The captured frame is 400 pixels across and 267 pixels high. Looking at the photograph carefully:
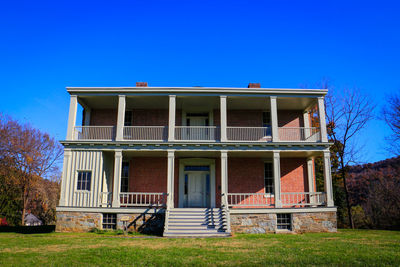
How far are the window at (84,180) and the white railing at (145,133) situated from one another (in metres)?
2.97

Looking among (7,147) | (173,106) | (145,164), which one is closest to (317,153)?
(173,106)

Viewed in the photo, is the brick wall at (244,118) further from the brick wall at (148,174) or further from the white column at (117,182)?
the white column at (117,182)

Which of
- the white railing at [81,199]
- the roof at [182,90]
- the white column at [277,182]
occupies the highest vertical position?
the roof at [182,90]

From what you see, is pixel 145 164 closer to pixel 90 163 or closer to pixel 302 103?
pixel 90 163

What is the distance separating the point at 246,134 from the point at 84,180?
8.52 m

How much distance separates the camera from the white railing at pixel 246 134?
56.6 ft

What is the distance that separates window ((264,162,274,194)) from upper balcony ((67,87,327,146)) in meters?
1.44

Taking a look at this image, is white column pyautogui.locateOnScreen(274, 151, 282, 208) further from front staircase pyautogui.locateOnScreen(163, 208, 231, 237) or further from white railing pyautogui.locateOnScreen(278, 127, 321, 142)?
front staircase pyautogui.locateOnScreen(163, 208, 231, 237)

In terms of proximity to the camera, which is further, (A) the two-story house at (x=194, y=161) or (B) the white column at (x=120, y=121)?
(B) the white column at (x=120, y=121)

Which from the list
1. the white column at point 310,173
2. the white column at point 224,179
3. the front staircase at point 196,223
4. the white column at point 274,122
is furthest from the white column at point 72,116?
the white column at point 310,173

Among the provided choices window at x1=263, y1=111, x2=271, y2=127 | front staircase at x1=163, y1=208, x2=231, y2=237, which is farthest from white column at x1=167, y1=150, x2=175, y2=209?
window at x1=263, y1=111, x2=271, y2=127

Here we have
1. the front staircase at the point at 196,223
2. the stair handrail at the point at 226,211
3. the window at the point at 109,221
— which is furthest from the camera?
the window at the point at 109,221

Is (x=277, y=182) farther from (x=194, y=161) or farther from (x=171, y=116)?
(x=171, y=116)

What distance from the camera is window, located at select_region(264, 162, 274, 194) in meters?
17.3
